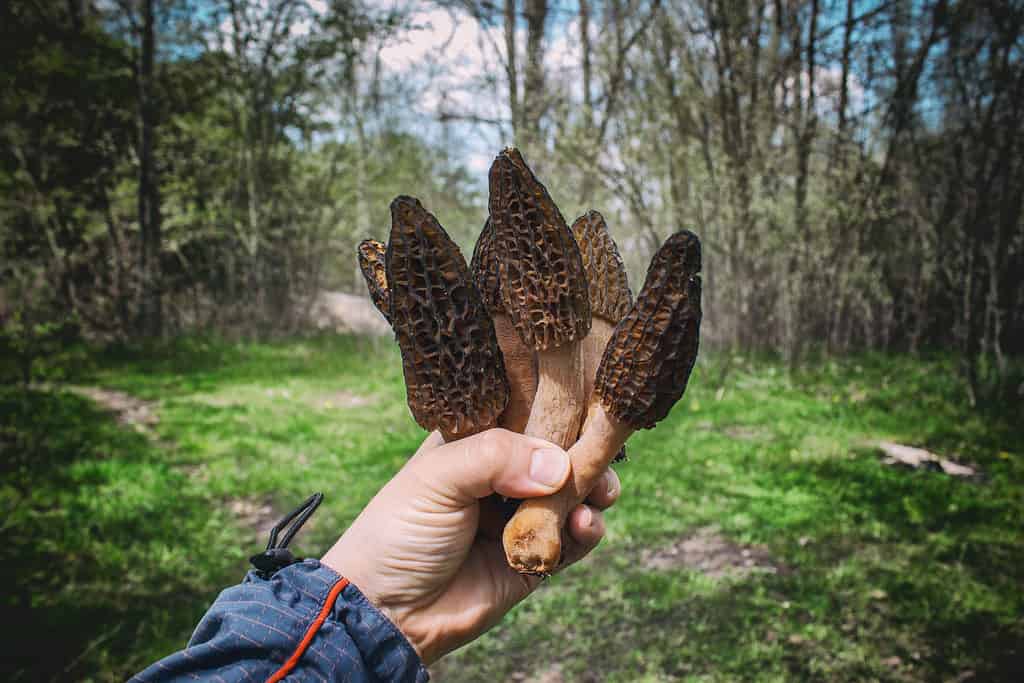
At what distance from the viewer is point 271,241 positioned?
55.6 ft

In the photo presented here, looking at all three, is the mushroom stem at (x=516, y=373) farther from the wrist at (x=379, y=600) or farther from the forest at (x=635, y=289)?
the forest at (x=635, y=289)

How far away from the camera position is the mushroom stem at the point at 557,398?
145cm

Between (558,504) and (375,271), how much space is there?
0.69m

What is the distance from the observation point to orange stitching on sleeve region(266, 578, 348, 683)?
1.31 meters

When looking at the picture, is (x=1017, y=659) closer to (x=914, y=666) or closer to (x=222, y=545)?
(x=914, y=666)

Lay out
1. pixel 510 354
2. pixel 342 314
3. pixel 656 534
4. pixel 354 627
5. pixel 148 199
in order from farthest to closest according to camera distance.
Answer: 1. pixel 342 314
2. pixel 148 199
3. pixel 656 534
4. pixel 510 354
5. pixel 354 627

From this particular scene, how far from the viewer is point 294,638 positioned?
4.45 ft

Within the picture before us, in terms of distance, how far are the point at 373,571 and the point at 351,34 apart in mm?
16127

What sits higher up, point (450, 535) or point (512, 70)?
point (512, 70)

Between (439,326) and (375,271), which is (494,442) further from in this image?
(375,271)

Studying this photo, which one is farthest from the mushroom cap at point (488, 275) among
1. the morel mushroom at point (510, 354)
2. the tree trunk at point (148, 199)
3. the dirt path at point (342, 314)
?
the dirt path at point (342, 314)

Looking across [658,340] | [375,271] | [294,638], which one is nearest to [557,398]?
[658,340]

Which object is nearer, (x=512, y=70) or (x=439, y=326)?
(x=439, y=326)

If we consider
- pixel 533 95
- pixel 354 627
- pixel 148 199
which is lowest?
pixel 354 627
